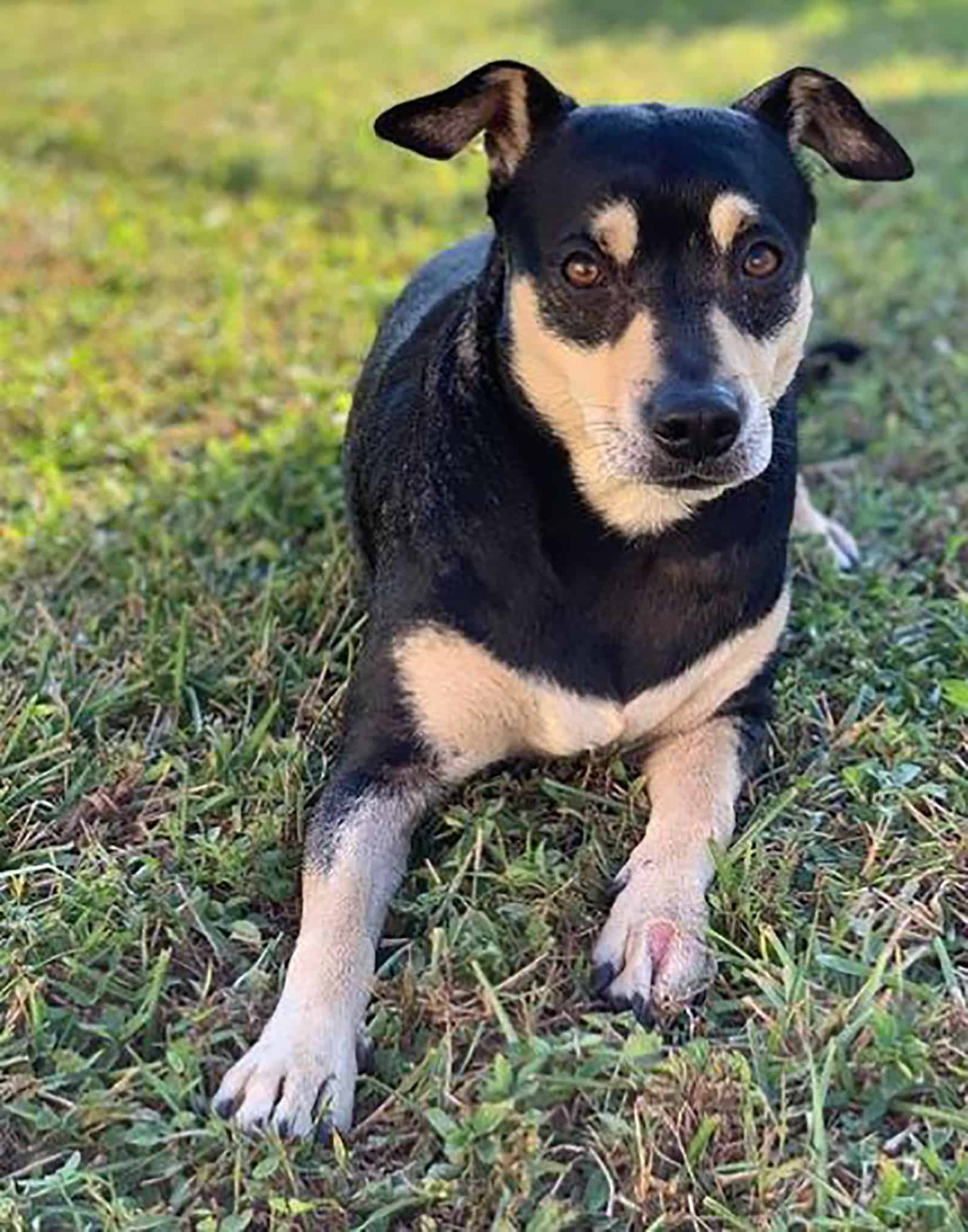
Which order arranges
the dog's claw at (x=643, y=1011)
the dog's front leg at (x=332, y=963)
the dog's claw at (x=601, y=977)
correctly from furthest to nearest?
1. the dog's claw at (x=601, y=977)
2. the dog's claw at (x=643, y=1011)
3. the dog's front leg at (x=332, y=963)

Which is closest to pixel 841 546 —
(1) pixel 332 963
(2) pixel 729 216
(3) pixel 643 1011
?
(2) pixel 729 216

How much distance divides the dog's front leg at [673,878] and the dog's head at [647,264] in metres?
0.47

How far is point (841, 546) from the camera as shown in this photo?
14.0 feet

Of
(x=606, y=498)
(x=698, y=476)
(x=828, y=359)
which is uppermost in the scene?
(x=698, y=476)

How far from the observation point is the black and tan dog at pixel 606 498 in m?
2.92

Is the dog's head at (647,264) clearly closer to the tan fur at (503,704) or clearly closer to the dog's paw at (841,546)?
the tan fur at (503,704)

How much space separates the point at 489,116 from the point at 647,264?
51cm

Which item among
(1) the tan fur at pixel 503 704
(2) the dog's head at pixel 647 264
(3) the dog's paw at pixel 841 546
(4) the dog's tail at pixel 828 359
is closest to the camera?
(2) the dog's head at pixel 647 264

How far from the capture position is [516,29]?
486 inches

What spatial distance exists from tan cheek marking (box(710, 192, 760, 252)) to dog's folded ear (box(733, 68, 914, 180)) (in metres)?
0.35

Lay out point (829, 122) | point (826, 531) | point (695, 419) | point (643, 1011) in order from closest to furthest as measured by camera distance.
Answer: point (643, 1011), point (695, 419), point (829, 122), point (826, 531)

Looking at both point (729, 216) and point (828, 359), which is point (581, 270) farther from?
point (828, 359)

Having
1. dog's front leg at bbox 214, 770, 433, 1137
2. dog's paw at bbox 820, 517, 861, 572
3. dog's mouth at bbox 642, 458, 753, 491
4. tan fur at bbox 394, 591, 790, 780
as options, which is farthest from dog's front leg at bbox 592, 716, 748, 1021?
dog's paw at bbox 820, 517, 861, 572

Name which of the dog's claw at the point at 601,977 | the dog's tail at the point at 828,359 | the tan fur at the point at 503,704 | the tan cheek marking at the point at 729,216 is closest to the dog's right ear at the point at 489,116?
the tan cheek marking at the point at 729,216
